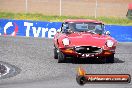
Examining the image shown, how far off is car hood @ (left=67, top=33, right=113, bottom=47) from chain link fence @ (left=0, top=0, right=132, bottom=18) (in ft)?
91.0

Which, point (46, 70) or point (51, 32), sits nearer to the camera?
point (46, 70)

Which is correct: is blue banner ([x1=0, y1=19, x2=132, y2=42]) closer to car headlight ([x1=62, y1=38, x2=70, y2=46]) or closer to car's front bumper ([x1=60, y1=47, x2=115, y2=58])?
car's front bumper ([x1=60, y1=47, x2=115, y2=58])

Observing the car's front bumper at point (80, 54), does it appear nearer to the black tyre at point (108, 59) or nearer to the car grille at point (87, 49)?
the car grille at point (87, 49)

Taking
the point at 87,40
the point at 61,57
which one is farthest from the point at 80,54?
the point at 61,57

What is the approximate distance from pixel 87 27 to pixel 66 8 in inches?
1123

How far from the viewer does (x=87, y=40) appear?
14.0m

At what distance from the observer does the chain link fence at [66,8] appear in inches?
1693

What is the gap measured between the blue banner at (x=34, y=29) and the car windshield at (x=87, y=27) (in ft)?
39.4

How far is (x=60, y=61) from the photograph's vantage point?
14383mm

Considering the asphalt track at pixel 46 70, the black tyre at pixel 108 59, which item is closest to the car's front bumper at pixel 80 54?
the asphalt track at pixel 46 70

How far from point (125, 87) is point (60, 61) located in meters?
6.06

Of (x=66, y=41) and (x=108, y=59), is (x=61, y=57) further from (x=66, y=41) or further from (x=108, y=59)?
(x=108, y=59)

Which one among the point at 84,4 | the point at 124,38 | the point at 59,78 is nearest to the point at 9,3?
the point at 84,4

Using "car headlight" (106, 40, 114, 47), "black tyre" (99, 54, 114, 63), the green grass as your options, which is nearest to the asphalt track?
"black tyre" (99, 54, 114, 63)
